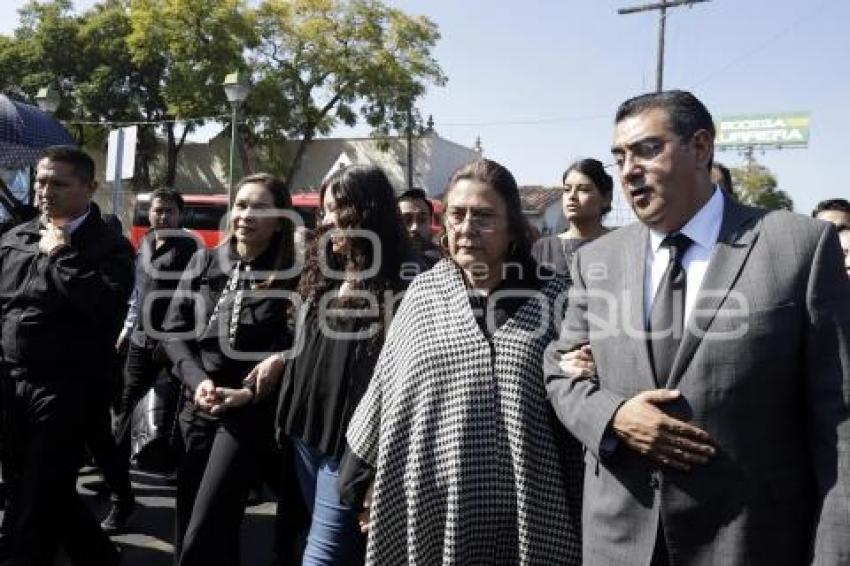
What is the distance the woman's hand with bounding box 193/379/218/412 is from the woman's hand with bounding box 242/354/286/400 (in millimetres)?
129

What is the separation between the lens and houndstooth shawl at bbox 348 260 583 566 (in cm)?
220

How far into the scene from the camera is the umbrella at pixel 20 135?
5.43 m

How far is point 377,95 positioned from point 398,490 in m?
28.2

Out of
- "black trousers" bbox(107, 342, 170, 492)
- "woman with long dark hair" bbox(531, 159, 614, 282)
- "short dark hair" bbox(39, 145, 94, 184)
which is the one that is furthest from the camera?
"black trousers" bbox(107, 342, 170, 492)

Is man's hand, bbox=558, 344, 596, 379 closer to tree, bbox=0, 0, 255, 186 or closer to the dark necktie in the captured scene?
the dark necktie

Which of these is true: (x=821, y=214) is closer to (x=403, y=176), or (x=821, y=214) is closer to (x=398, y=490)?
(x=398, y=490)

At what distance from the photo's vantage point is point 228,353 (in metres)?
3.10

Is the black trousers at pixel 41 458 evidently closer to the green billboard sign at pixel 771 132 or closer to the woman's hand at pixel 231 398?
the woman's hand at pixel 231 398

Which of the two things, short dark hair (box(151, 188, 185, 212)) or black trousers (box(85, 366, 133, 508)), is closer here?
black trousers (box(85, 366, 133, 508))

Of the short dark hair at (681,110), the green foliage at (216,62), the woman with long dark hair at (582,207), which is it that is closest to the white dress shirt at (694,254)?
the short dark hair at (681,110)

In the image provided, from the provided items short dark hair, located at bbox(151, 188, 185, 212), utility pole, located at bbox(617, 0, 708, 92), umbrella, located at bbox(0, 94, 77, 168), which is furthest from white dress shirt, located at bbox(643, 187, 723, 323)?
utility pole, located at bbox(617, 0, 708, 92)

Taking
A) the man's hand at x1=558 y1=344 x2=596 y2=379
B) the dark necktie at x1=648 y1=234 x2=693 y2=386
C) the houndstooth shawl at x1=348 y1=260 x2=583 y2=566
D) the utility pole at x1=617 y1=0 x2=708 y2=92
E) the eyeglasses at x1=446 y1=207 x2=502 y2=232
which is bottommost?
the houndstooth shawl at x1=348 y1=260 x2=583 y2=566

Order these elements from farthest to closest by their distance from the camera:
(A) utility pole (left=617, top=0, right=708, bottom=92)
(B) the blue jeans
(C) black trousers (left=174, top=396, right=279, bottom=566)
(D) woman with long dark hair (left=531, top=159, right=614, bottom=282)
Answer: (A) utility pole (left=617, top=0, right=708, bottom=92) < (D) woman with long dark hair (left=531, top=159, right=614, bottom=282) < (C) black trousers (left=174, top=396, right=279, bottom=566) < (B) the blue jeans

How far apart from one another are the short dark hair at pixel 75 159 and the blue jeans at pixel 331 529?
185cm
